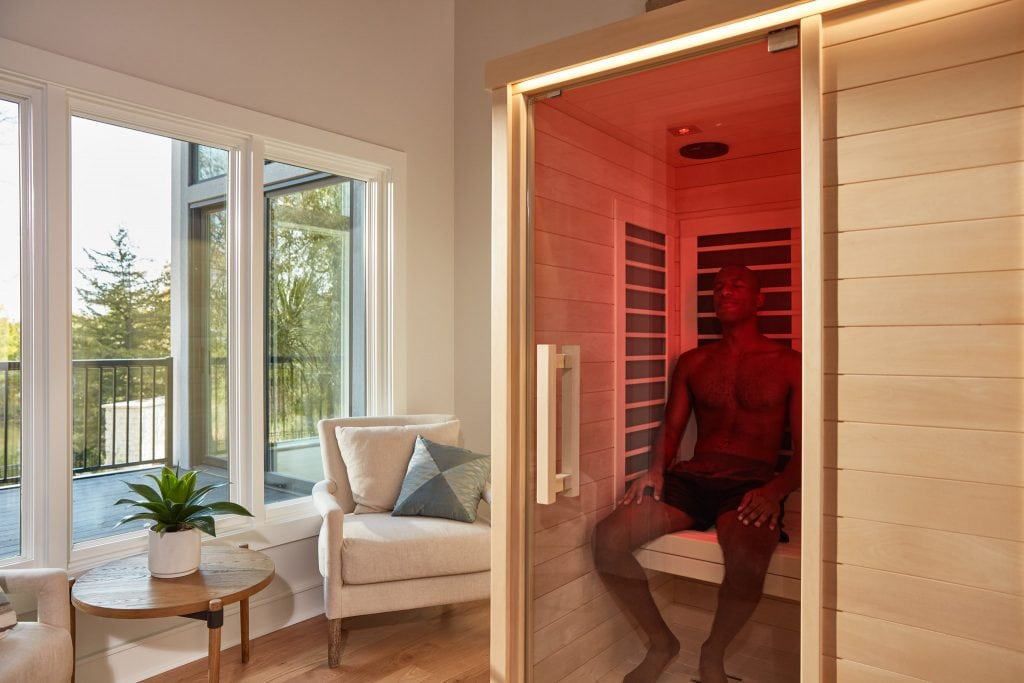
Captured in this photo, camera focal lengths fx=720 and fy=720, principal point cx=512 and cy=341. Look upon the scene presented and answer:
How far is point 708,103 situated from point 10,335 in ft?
7.53

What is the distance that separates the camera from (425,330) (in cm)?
375

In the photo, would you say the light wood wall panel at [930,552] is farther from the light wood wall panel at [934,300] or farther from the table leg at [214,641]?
the table leg at [214,641]

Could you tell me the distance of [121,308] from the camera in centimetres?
266

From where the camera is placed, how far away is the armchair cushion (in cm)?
263

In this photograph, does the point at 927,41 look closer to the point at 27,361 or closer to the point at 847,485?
the point at 847,485

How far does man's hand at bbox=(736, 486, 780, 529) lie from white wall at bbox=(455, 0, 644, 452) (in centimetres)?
232

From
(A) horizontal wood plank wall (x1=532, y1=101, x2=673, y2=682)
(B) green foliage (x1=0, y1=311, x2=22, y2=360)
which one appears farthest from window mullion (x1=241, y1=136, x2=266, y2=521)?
(A) horizontal wood plank wall (x1=532, y1=101, x2=673, y2=682)

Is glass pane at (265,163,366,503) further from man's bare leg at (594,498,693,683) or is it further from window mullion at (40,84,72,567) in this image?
man's bare leg at (594,498,693,683)

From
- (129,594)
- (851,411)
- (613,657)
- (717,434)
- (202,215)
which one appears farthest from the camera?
(202,215)

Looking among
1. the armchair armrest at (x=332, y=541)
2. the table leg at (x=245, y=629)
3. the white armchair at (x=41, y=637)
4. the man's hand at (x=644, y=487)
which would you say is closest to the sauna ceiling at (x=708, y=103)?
the man's hand at (x=644, y=487)

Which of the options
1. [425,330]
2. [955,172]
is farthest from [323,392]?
[955,172]

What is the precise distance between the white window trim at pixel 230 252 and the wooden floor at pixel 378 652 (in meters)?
0.42

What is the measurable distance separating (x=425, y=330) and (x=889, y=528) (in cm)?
270

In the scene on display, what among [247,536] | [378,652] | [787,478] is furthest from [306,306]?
[787,478]
